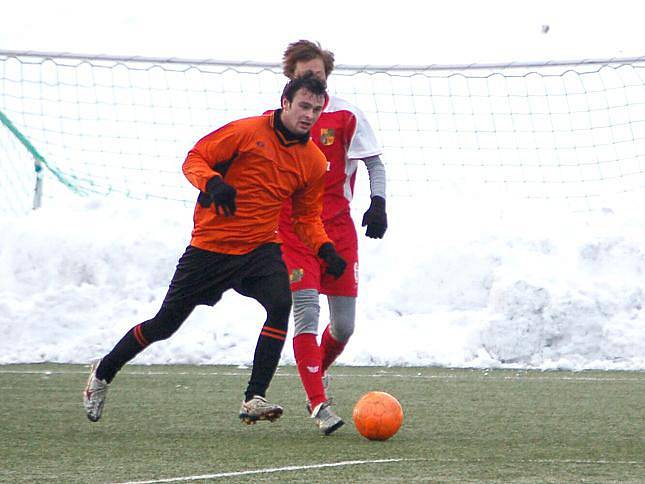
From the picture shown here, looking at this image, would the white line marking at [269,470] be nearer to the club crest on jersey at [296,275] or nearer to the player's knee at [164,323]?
the player's knee at [164,323]

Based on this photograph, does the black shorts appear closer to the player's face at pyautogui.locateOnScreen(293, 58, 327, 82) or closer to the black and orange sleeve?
the black and orange sleeve

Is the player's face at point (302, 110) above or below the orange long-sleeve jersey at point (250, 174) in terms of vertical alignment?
above

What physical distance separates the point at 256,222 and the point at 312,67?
2.71 feet

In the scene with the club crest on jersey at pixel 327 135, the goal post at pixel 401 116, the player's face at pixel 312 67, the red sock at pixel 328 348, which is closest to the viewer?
the player's face at pixel 312 67

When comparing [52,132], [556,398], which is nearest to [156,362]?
[52,132]

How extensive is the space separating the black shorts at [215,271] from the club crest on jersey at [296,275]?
33cm

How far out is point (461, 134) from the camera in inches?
532

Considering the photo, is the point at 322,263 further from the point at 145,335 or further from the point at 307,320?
the point at 145,335

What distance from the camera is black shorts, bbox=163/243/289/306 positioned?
244 inches

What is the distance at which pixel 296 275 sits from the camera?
21.7ft

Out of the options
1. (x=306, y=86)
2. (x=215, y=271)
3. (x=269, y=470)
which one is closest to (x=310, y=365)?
(x=215, y=271)

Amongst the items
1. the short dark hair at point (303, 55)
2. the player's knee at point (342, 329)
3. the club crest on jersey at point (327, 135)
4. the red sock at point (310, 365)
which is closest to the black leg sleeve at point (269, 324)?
the red sock at point (310, 365)

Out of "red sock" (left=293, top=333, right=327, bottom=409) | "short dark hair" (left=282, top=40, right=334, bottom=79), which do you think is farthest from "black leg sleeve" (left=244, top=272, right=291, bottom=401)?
"short dark hair" (left=282, top=40, right=334, bottom=79)

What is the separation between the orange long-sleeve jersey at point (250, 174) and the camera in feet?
20.3
